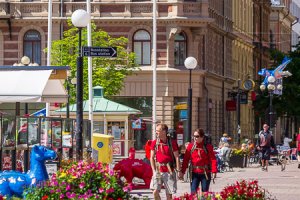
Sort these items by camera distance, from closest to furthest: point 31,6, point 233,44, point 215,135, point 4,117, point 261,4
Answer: point 4,117, point 31,6, point 215,135, point 233,44, point 261,4

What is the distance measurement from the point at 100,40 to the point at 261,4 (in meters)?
42.0

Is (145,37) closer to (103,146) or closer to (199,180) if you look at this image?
(103,146)

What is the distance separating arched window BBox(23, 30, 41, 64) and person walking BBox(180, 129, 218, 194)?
156ft

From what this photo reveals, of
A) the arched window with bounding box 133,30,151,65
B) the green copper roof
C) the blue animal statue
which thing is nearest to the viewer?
the blue animal statue

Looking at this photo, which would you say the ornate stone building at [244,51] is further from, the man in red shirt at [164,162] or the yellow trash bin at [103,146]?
the man in red shirt at [164,162]

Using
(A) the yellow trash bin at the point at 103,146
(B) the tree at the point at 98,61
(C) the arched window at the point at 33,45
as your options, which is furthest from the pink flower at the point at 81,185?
(C) the arched window at the point at 33,45

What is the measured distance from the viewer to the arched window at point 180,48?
2808 inches

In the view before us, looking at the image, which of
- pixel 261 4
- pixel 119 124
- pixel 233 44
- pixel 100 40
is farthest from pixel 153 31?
pixel 261 4

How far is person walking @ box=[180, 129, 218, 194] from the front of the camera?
79.5 feet

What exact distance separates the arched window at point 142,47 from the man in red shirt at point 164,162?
46316 millimetres

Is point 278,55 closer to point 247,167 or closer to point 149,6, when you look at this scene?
point 149,6

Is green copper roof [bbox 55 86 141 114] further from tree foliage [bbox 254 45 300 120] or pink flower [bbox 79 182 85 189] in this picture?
tree foliage [bbox 254 45 300 120]

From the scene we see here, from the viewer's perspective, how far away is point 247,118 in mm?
93312

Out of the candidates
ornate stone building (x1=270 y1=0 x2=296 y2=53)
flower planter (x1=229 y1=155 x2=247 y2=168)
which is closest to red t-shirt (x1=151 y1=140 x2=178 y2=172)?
flower planter (x1=229 y1=155 x2=247 y2=168)
